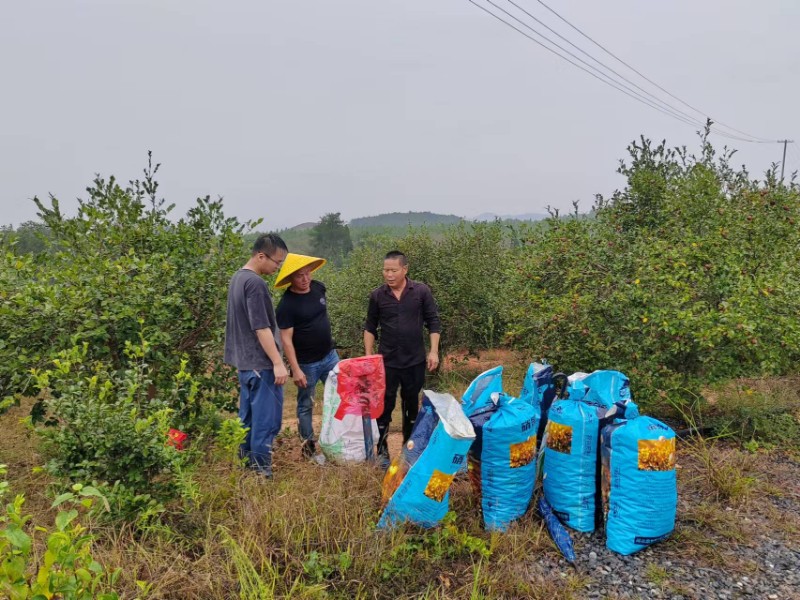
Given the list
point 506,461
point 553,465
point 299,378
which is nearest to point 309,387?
point 299,378

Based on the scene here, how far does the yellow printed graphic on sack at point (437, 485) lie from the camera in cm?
243

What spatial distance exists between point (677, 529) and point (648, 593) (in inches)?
23.0

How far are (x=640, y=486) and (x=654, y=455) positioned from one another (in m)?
0.16

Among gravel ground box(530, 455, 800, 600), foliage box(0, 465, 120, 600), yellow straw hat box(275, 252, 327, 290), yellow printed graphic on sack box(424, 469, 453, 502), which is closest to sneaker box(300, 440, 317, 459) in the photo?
yellow straw hat box(275, 252, 327, 290)

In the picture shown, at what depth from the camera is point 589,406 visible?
2709mm

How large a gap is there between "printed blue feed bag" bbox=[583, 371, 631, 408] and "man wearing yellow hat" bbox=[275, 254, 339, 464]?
Result: 1.78 m

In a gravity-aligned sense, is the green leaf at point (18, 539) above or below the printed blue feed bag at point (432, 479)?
above

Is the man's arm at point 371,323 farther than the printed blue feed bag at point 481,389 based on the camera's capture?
Yes

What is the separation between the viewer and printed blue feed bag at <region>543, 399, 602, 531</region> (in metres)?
2.62

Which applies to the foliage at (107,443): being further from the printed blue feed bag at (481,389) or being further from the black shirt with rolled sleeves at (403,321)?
the black shirt with rolled sleeves at (403,321)

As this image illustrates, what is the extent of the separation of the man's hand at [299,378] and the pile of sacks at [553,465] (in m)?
1.07

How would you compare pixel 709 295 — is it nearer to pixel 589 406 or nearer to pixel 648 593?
pixel 589 406

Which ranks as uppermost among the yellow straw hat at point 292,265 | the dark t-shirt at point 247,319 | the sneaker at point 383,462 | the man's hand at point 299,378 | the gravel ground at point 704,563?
the yellow straw hat at point 292,265

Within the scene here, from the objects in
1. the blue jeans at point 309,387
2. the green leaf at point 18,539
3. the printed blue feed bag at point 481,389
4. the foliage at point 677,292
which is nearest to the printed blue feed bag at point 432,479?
the printed blue feed bag at point 481,389
